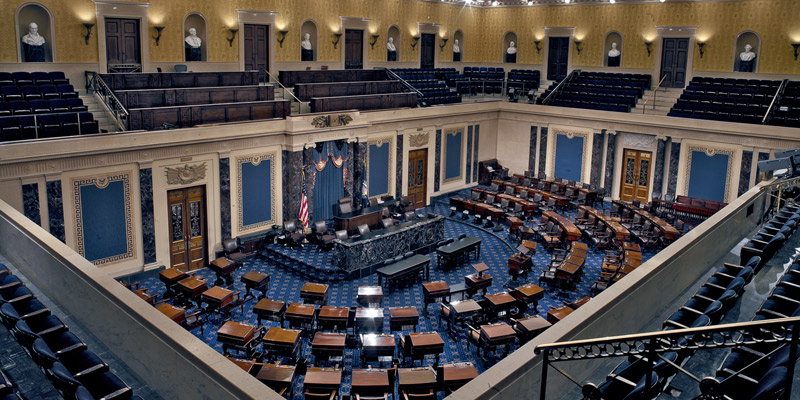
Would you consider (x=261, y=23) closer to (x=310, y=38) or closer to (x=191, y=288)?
(x=310, y=38)

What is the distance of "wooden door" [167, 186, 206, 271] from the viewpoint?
16.3m

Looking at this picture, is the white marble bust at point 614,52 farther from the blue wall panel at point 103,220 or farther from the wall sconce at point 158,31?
the blue wall panel at point 103,220

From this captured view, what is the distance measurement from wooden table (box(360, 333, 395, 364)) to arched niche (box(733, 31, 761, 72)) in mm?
18829

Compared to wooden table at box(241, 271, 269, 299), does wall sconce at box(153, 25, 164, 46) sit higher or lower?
higher

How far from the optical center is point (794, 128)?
18.6 meters

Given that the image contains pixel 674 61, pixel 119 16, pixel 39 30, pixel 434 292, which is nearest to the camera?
pixel 434 292

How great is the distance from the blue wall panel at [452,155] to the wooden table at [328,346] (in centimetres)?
1369

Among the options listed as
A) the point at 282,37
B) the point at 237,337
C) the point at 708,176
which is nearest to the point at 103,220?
the point at 237,337

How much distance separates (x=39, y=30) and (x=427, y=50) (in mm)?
15613

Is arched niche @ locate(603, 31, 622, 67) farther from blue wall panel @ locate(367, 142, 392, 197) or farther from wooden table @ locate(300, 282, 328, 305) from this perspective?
wooden table @ locate(300, 282, 328, 305)

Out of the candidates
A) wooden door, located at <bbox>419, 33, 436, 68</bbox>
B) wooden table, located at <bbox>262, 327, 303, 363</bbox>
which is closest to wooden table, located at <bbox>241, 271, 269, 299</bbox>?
wooden table, located at <bbox>262, 327, 303, 363</bbox>

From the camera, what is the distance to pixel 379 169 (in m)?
21.5

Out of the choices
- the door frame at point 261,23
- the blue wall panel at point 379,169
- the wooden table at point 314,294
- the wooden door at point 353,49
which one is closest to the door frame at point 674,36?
the blue wall panel at point 379,169

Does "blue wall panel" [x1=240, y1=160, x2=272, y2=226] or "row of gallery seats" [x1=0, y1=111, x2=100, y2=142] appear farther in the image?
"blue wall panel" [x1=240, y1=160, x2=272, y2=226]
